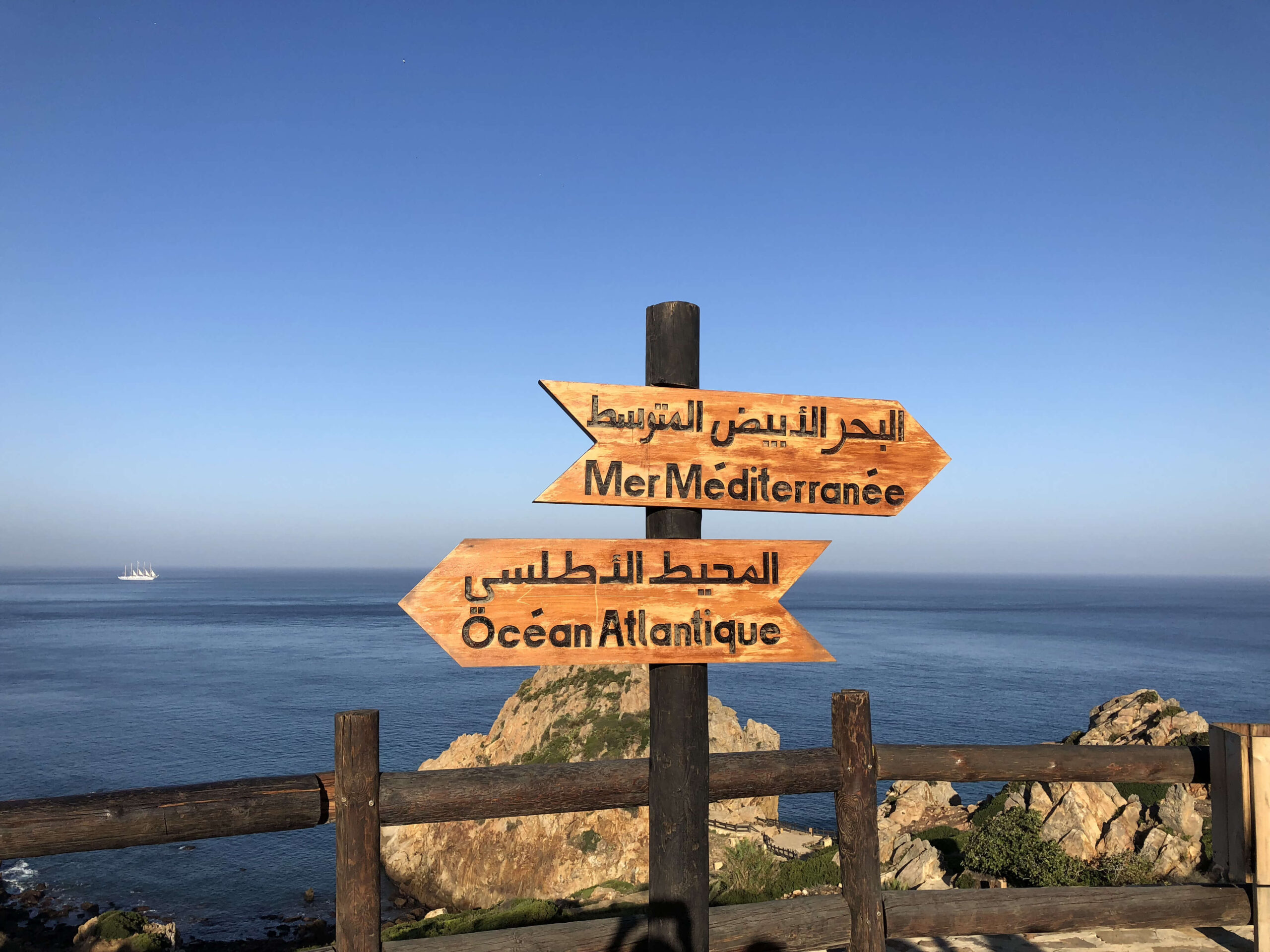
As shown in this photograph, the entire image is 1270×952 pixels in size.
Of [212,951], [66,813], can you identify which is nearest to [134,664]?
[212,951]

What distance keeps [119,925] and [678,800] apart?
31029 millimetres

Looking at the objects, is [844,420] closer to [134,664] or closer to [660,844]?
[660,844]

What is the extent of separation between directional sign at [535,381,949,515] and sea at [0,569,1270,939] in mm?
11501

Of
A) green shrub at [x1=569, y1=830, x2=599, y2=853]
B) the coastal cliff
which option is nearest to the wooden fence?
the coastal cliff

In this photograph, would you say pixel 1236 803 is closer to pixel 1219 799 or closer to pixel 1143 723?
pixel 1219 799

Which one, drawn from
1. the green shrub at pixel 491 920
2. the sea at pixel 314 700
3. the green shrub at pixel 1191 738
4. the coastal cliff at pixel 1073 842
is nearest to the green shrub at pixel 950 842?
the coastal cliff at pixel 1073 842

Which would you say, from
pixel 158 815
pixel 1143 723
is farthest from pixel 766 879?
pixel 1143 723

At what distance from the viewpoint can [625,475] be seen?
4.45 m

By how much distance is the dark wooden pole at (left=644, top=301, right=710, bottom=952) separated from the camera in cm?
435

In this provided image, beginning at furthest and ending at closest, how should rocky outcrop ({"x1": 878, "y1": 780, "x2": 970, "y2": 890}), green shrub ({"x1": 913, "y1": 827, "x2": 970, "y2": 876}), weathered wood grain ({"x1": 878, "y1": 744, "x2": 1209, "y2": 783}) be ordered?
green shrub ({"x1": 913, "y1": 827, "x2": 970, "y2": 876}) < rocky outcrop ({"x1": 878, "y1": 780, "x2": 970, "y2": 890}) < weathered wood grain ({"x1": 878, "y1": 744, "x2": 1209, "y2": 783})

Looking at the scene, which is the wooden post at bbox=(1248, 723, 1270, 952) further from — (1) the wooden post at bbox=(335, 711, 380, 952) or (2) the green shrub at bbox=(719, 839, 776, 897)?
(2) the green shrub at bbox=(719, 839, 776, 897)

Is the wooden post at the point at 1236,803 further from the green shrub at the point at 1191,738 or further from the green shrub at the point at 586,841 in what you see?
the green shrub at the point at 586,841

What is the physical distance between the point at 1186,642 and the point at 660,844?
136560 millimetres

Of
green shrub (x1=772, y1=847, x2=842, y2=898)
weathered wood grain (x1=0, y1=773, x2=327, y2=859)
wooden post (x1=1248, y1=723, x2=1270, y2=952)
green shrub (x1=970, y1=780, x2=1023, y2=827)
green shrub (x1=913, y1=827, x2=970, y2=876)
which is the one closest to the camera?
weathered wood grain (x1=0, y1=773, x2=327, y2=859)
